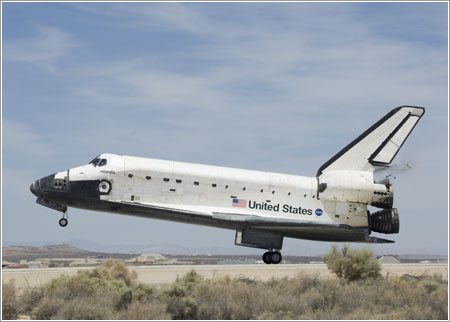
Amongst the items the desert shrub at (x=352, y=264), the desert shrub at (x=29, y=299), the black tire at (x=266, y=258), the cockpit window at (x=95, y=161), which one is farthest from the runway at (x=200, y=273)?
the cockpit window at (x=95, y=161)

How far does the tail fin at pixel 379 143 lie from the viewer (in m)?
31.6

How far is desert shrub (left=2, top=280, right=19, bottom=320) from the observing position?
106 ft

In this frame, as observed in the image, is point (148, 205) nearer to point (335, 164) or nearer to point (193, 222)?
point (193, 222)

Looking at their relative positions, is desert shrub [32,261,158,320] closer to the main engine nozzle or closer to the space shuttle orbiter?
the space shuttle orbiter

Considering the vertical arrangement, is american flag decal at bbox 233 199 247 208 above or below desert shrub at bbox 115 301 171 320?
above

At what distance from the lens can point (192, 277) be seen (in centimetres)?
3738

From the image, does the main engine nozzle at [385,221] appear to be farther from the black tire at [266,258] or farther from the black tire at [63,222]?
the black tire at [63,222]

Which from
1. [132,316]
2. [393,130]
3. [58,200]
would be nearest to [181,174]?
[58,200]

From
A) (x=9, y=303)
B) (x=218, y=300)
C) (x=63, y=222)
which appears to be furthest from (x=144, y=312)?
(x=9, y=303)

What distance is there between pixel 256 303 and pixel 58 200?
10.3 meters

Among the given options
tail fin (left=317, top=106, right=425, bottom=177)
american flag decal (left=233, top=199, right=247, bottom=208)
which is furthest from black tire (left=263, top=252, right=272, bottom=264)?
tail fin (left=317, top=106, right=425, bottom=177)

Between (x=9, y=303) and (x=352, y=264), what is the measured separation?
18.6 m

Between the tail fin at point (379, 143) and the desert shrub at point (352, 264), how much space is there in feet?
36.2

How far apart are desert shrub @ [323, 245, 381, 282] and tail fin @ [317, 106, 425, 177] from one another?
36.2 ft
